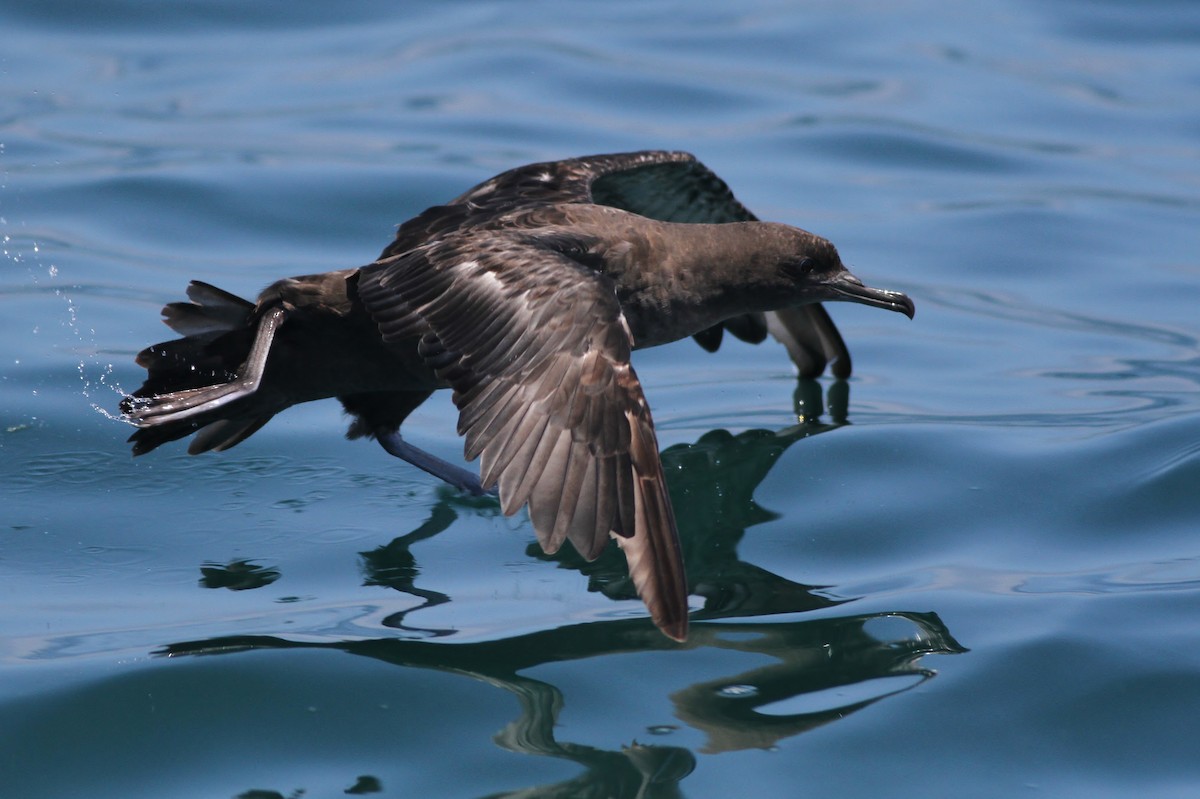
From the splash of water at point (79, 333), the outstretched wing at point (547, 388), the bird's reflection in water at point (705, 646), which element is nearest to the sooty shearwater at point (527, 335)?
the outstretched wing at point (547, 388)

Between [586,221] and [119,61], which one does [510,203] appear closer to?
[586,221]

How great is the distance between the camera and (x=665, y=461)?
7.02 meters

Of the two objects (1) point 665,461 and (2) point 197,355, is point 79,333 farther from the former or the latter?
(1) point 665,461

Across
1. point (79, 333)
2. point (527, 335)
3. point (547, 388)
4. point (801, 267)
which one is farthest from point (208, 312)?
point (79, 333)

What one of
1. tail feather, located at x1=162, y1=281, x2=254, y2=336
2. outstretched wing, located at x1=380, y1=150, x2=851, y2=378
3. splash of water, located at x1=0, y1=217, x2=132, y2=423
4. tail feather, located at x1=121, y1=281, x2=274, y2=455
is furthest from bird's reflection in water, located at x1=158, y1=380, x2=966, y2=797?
splash of water, located at x1=0, y1=217, x2=132, y2=423

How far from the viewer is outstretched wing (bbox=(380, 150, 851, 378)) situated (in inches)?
275

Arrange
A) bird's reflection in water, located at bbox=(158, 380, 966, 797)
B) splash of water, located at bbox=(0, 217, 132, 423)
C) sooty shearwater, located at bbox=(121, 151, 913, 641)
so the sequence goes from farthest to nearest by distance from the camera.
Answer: splash of water, located at bbox=(0, 217, 132, 423)
sooty shearwater, located at bbox=(121, 151, 913, 641)
bird's reflection in water, located at bbox=(158, 380, 966, 797)

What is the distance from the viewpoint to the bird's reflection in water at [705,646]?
177 inches

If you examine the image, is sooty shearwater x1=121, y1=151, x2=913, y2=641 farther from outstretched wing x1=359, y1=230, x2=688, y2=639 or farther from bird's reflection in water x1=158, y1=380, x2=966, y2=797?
bird's reflection in water x1=158, y1=380, x2=966, y2=797

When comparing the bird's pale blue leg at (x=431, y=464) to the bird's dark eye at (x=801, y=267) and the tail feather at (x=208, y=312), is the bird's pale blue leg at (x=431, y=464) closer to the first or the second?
the tail feather at (x=208, y=312)

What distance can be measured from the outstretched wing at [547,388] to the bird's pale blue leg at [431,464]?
3.46ft

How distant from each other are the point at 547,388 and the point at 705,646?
0.94 m

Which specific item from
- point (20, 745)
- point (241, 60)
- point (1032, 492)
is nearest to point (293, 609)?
point (20, 745)

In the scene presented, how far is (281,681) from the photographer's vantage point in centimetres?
483
